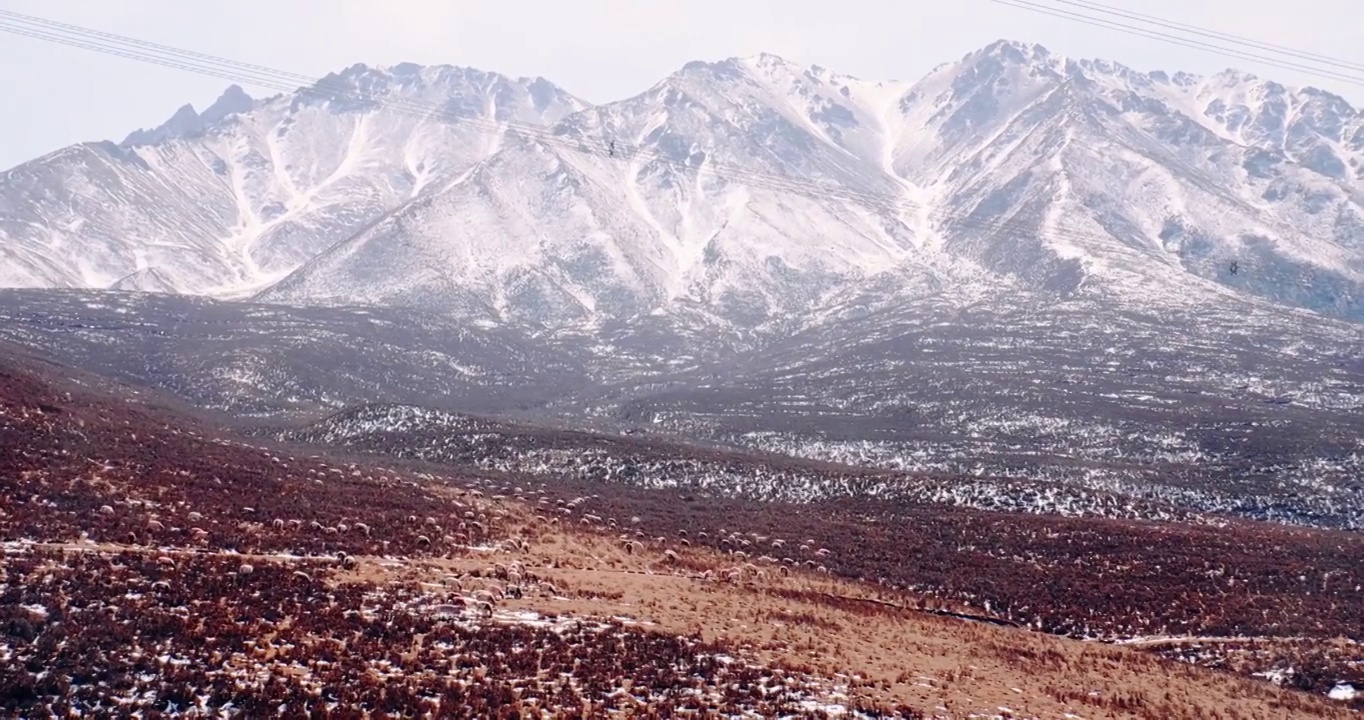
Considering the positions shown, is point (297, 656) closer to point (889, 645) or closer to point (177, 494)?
point (177, 494)

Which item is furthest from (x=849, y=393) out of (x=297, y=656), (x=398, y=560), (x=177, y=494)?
(x=297, y=656)

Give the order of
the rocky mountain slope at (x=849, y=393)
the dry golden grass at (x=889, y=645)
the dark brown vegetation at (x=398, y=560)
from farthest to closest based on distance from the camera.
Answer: the rocky mountain slope at (x=849, y=393), the dry golden grass at (x=889, y=645), the dark brown vegetation at (x=398, y=560)

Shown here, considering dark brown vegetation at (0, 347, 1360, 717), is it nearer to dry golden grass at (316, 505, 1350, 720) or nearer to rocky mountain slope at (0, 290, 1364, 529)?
dry golden grass at (316, 505, 1350, 720)

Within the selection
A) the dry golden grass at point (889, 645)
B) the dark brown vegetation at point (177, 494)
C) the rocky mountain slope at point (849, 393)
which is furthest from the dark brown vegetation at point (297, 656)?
the rocky mountain slope at point (849, 393)

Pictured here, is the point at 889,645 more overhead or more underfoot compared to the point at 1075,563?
more overhead

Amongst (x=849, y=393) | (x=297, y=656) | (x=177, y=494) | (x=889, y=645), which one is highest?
(x=297, y=656)

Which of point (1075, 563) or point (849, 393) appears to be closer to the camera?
point (1075, 563)

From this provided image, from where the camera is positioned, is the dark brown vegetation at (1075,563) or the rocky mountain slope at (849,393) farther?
the rocky mountain slope at (849,393)

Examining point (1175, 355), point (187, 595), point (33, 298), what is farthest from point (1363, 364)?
point (33, 298)

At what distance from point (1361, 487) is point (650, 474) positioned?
2108 inches

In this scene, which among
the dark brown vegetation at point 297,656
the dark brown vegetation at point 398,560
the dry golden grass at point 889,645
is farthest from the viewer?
the dry golden grass at point 889,645

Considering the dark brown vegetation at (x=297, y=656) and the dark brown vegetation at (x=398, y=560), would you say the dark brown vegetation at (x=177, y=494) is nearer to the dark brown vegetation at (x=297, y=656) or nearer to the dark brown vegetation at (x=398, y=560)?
the dark brown vegetation at (x=398, y=560)

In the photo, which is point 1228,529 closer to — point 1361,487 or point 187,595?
point 1361,487

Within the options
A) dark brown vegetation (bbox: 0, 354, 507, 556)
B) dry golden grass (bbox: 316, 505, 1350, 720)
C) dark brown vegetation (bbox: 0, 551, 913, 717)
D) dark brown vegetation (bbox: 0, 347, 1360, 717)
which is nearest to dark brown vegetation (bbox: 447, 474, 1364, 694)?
dark brown vegetation (bbox: 0, 347, 1360, 717)
